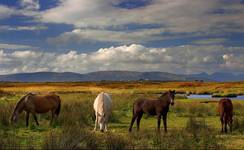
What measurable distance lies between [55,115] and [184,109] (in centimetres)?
1247

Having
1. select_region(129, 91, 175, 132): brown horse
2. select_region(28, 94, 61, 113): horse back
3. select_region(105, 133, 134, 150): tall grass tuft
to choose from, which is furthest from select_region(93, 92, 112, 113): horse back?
select_region(105, 133, 134, 150): tall grass tuft

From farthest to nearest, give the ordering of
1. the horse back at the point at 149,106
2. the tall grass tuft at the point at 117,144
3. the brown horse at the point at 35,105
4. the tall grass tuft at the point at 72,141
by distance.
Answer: the brown horse at the point at 35,105 → the horse back at the point at 149,106 → the tall grass tuft at the point at 117,144 → the tall grass tuft at the point at 72,141

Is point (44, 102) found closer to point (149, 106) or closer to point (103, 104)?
point (103, 104)

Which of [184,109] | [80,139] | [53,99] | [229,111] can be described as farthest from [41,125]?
[184,109]

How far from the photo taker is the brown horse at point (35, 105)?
19391 mm

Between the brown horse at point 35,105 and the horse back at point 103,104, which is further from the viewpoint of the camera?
the brown horse at point 35,105

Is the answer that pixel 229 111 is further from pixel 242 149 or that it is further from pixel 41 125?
pixel 41 125

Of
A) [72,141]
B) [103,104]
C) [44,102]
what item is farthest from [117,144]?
[44,102]

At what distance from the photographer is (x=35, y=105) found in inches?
783

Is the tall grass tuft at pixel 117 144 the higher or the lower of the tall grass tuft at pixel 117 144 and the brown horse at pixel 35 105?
the lower

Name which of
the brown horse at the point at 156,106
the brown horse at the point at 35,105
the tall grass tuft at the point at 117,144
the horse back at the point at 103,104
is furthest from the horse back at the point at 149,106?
the tall grass tuft at the point at 117,144

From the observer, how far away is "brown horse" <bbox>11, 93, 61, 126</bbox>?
19.4 metres

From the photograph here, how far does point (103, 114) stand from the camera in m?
17.9

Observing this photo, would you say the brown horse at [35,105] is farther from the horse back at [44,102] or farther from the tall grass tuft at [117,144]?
the tall grass tuft at [117,144]
